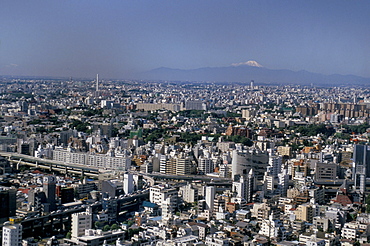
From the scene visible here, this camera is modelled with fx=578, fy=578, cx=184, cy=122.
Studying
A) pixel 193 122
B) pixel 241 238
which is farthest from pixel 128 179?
pixel 193 122

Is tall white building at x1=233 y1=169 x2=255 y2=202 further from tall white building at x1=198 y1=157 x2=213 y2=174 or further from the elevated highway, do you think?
the elevated highway

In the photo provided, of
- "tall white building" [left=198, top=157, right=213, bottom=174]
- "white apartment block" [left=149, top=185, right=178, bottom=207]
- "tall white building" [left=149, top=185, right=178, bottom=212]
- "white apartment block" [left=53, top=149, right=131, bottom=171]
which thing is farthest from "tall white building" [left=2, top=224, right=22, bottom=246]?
"tall white building" [left=198, top=157, right=213, bottom=174]

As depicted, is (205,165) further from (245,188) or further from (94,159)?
(245,188)

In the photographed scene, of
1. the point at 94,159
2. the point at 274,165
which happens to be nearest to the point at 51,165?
the point at 94,159

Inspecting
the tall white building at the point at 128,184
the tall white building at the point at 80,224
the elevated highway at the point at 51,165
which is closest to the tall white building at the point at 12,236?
the tall white building at the point at 80,224

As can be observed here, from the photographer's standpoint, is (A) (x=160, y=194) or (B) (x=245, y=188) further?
(B) (x=245, y=188)

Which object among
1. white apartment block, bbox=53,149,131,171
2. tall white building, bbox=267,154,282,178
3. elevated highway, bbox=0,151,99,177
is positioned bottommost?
elevated highway, bbox=0,151,99,177
